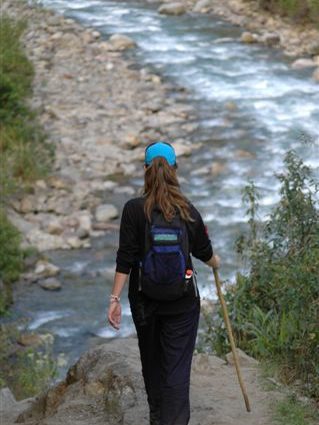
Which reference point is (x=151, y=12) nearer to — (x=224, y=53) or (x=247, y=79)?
(x=224, y=53)

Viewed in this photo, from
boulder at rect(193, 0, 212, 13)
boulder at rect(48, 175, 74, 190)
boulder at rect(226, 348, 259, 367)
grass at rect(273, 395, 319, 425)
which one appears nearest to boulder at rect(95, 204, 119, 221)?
boulder at rect(48, 175, 74, 190)

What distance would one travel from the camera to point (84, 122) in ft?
49.6

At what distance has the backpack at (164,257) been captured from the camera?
3.54 m

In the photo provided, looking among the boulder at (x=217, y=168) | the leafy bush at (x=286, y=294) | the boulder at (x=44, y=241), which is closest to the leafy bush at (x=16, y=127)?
the boulder at (x=44, y=241)

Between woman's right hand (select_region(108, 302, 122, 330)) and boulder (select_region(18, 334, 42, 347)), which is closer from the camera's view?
woman's right hand (select_region(108, 302, 122, 330))

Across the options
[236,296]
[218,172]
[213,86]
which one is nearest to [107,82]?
[213,86]

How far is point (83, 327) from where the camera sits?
9.51 metres

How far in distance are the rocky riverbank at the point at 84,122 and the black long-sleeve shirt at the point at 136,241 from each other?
25.2 feet

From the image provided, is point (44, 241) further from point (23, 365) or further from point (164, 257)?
point (164, 257)

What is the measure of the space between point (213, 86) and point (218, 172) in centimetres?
360

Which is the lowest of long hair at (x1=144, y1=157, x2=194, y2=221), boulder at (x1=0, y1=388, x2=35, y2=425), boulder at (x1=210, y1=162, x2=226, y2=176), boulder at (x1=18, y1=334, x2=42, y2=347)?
boulder at (x1=210, y1=162, x2=226, y2=176)

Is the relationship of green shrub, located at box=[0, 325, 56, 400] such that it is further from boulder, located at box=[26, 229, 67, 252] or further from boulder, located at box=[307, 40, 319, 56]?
boulder, located at box=[307, 40, 319, 56]

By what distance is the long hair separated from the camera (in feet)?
11.7

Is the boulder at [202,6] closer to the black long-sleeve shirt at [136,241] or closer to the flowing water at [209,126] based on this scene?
the flowing water at [209,126]
